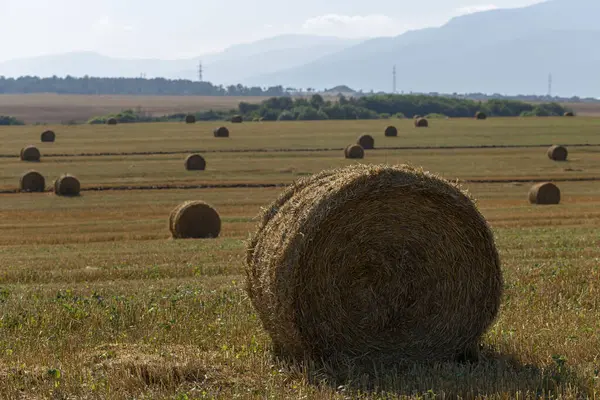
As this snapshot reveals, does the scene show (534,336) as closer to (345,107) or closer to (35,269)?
(35,269)

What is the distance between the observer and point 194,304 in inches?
447

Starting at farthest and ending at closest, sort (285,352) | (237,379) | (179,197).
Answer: (179,197), (285,352), (237,379)

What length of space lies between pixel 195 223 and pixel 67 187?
45.1 feet

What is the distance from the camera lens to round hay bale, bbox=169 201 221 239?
24.5 meters

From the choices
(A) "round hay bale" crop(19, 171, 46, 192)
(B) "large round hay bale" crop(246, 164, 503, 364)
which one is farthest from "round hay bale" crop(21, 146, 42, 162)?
(B) "large round hay bale" crop(246, 164, 503, 364)

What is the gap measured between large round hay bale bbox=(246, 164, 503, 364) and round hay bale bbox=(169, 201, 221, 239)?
15.5m

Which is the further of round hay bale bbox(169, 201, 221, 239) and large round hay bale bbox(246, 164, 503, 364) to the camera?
round hay bale bbox(169, 201, 221, 239)

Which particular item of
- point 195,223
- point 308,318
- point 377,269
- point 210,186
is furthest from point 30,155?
point 308,318

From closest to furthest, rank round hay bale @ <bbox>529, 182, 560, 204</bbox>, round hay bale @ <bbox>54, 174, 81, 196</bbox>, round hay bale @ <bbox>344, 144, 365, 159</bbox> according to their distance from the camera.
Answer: round hay bale @ <bbox>529, 182, 560, 204</bbox>, round hay bale @ <bbox>54, 174, 81, 196</bbox>, round hay bale @ <bbox>344, 144, 365, 159</bbox>

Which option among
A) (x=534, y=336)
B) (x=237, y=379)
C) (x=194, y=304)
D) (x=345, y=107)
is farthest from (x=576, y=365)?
(x=345, y=107)

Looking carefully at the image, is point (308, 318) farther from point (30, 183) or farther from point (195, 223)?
point (30, 183)

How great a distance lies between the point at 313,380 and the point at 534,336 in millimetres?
2661

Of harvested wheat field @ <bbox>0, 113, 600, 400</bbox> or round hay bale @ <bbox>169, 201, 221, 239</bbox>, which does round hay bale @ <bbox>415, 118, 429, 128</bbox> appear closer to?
round hay bale @ <bbox>169, 201, 221, 239</bbox>

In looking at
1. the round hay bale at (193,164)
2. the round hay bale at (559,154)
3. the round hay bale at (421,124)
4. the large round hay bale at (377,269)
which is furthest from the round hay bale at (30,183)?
the round hay bale at (421,124)
